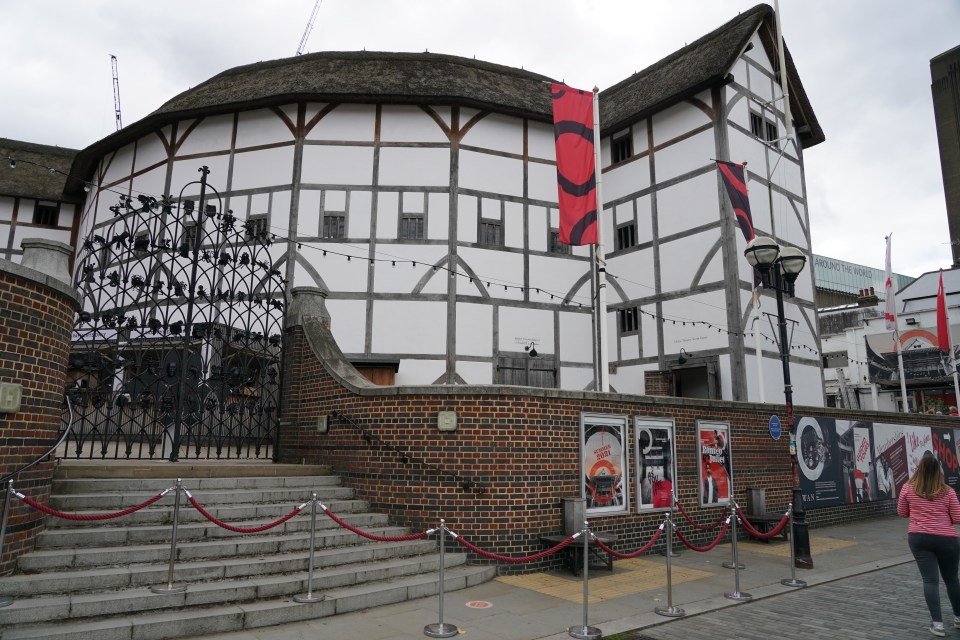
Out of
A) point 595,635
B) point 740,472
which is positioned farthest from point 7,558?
point 740,472

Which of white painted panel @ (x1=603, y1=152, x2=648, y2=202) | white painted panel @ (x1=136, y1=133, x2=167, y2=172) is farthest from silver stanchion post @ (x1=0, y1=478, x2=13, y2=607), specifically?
white painted panel @ (x1=603, y1=152, x2=648, y2=202)

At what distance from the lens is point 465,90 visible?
63.3 ft

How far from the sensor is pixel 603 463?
9211mm

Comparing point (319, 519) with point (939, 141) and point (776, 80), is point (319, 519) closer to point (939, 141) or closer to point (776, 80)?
point (776, 80)

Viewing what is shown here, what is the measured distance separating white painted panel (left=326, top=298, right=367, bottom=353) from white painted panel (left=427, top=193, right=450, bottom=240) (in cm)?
295

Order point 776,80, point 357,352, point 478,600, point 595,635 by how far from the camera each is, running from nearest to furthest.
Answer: point 595,635
point 478,600
point 357,352
point 776,80

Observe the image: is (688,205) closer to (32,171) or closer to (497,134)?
(497,134)

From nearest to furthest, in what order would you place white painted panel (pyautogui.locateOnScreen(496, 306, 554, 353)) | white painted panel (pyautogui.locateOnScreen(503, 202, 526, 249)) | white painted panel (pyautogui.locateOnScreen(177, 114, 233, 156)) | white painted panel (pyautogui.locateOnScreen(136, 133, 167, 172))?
white painted panel (pyautogui.locateOnScreen(496, 306, 554, 353)), white painted panel (pyautogui.locateOnScreen(503, 202, 526, 249)), white painted panel (pyautogui.locateOnScreen(177, 114, 233, 156)), white painted panel (pyautogui.locateOnScreen(136, 133, 167, 172))

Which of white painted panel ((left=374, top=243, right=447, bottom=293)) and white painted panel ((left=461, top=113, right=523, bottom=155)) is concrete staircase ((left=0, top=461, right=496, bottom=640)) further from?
white painted panel ((left=461, top=113, right=523, bottom=155))

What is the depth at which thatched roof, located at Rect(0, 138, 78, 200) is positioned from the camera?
24484 mm

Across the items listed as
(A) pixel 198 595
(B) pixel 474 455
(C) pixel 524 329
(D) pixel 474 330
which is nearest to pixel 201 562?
(A) pixel 198 595

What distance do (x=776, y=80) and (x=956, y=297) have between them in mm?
22347

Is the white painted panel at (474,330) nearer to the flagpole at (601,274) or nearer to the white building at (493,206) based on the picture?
the white building at (493,206)

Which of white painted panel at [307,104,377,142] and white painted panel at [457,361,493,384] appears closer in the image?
white painted panel at [457,361,493,384]
